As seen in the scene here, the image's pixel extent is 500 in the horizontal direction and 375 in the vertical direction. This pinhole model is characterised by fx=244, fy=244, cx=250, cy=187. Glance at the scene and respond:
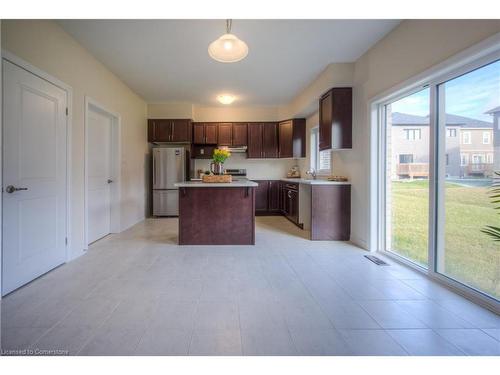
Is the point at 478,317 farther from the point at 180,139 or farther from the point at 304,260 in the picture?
the point at 180,139

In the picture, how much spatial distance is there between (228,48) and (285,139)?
160 inches

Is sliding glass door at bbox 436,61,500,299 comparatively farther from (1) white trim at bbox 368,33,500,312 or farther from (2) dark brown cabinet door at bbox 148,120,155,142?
(2) dark brown cabinet door at bbox 148,120,155,142

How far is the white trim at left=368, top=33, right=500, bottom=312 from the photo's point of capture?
76.3 inches

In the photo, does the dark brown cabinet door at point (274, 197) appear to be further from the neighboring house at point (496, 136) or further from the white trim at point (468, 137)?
the neighboring house at point (496, 136)

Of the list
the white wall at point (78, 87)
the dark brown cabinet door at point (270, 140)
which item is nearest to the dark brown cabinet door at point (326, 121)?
the dark brown cabinet door at point (270, 140)

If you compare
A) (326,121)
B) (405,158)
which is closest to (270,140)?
(326,121)

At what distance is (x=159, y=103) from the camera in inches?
237

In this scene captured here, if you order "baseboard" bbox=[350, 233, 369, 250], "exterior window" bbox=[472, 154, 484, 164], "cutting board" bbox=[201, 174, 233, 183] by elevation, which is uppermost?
"exterior window" bbox=[472, 154, 484, 164]

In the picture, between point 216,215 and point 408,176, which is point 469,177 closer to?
point 408,176

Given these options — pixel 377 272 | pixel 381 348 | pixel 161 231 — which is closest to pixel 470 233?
pixel 377 272

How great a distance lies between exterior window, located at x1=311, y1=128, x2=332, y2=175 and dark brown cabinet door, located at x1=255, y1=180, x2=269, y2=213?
4.33 feet

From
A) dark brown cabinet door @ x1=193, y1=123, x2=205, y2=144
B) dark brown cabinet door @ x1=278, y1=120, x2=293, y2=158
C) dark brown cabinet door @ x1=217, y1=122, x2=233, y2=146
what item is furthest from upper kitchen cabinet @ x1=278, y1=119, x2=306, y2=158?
dark brown cabinet door @ x1=193, y1=123, x2=205, y2=144
